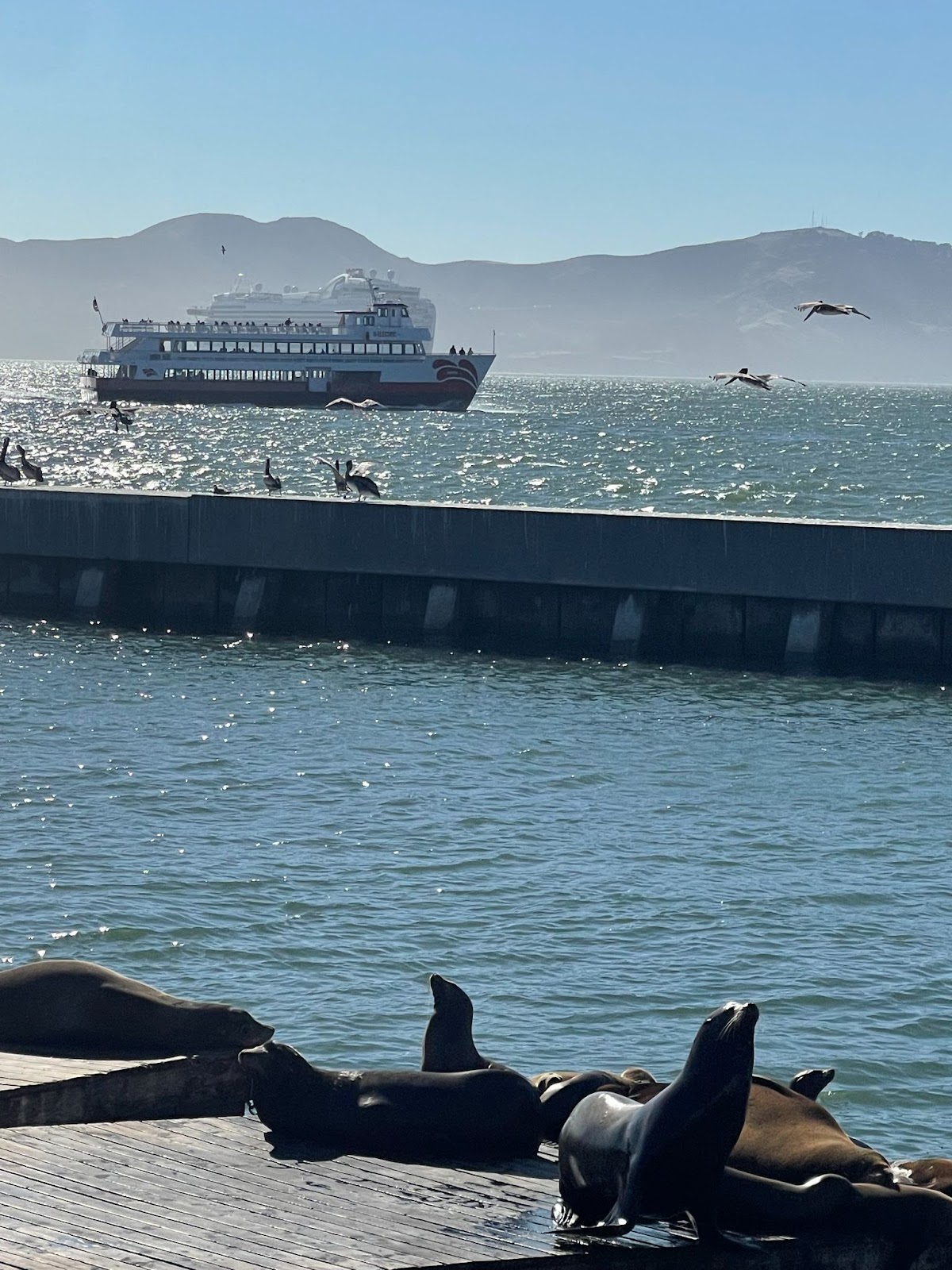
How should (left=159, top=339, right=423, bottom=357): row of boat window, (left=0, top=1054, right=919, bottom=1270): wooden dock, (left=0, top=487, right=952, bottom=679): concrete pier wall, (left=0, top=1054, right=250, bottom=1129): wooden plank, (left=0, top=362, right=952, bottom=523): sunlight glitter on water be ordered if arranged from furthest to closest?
(left=159, top=339, right=423, bottom=357): row of boat window
(left=0, top=362, right=952, bottom=523): sunlight glitter on water
(left=0, top=487, right=952, bottom=679): concrete pier wall
(left=0, top=1054, right=250, bottom=1129): wooden plank
(left=0, top=1054, right=919, bottom=1270): wooden dock

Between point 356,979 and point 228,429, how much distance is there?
97.3 metres

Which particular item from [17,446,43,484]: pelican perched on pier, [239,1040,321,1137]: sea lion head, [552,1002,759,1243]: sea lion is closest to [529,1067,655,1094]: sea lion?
[239,1040,321,1137]: sea lion head

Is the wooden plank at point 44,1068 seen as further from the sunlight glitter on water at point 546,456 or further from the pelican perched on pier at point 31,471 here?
the sunlight glitter on water at point 546,456

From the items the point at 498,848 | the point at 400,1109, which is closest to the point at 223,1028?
the point at 400,1109

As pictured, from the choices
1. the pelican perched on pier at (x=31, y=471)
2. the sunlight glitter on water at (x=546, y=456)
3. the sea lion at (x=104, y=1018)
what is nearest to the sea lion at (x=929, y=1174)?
the sea lion at (x=104, y=1018)

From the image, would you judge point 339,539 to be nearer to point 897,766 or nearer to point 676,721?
point 676,721

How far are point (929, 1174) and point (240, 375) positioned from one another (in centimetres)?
12263

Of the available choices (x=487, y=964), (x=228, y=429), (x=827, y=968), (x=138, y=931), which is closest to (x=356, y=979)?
(x=487, y=964)

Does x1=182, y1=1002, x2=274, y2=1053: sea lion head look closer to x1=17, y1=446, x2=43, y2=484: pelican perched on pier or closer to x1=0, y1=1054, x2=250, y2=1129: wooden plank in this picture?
x1=0, y1=1054, x2=250, y2=1129: wooden plank

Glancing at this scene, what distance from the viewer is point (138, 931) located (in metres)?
15.8

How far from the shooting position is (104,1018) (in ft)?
34.7

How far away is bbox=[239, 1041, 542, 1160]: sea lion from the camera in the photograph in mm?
8867

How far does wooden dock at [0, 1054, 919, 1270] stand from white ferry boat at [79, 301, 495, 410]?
117 m

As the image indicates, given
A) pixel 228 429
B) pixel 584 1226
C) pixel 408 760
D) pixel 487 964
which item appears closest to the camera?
pixel 584 1226
